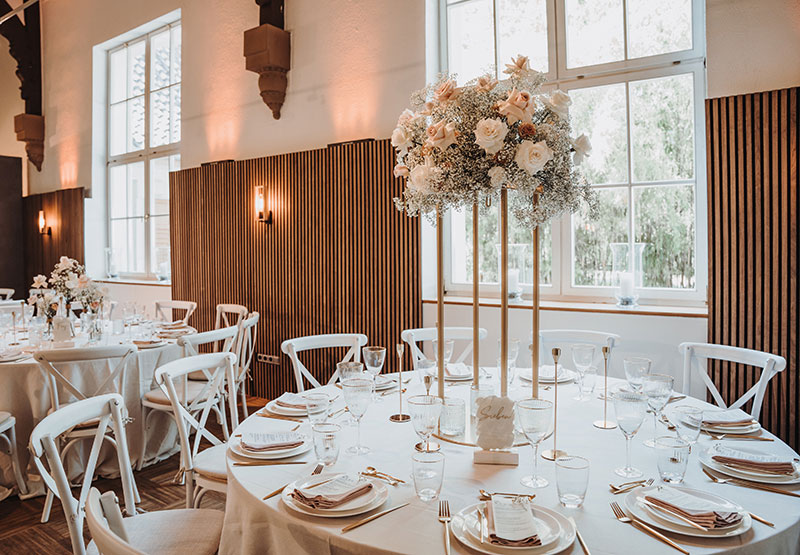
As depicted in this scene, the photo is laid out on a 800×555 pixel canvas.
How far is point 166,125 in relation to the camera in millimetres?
7156

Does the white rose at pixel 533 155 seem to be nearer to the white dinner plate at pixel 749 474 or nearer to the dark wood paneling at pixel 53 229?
the white dinner plate at pixel 749 474

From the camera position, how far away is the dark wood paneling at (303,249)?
4.76 m

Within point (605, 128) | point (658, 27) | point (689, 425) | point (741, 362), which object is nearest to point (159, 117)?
point (605, 128)

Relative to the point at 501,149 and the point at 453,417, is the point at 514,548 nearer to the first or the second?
the point at 453,417

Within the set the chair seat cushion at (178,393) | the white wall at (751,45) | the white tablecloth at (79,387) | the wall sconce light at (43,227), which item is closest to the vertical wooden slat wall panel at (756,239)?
the white wall at (751,45)

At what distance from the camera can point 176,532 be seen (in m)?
1.91

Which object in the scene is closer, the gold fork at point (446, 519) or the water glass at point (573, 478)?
the gold fork at point (446, 519)

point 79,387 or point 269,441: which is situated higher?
point 269,441

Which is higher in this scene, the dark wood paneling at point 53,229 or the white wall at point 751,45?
the white wall at point 751,45

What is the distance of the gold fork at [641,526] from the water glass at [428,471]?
445 millimetres

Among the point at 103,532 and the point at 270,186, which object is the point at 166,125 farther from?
the point at 103,532

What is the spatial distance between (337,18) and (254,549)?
4.82 metres

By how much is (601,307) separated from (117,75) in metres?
7.32

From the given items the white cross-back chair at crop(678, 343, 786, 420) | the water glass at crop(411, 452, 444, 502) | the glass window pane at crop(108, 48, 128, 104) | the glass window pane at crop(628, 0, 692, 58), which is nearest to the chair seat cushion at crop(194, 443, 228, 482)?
the water glass at crop(411, 452, 444, 502)
